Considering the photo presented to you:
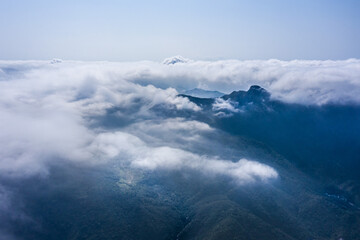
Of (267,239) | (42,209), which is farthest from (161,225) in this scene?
(42,209)

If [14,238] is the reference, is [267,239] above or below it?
above

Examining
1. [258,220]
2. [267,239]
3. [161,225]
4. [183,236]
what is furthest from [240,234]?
[161,225]

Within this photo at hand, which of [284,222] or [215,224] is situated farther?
[284,222]

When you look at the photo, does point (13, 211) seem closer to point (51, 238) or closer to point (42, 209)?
point (42, 209)

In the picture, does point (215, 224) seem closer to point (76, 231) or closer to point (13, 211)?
point (76, 231)

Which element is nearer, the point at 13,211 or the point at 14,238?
the point at 14,238

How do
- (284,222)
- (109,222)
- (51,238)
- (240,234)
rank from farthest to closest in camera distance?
(284,222) → (109,222) → (51,238) → (240,234)

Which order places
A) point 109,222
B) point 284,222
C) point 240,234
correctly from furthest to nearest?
1. point 284,222
2. point 109,222
3. point 240,234

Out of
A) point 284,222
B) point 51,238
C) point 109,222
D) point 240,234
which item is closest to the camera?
point 240,234

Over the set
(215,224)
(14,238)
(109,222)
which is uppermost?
(215,224)
